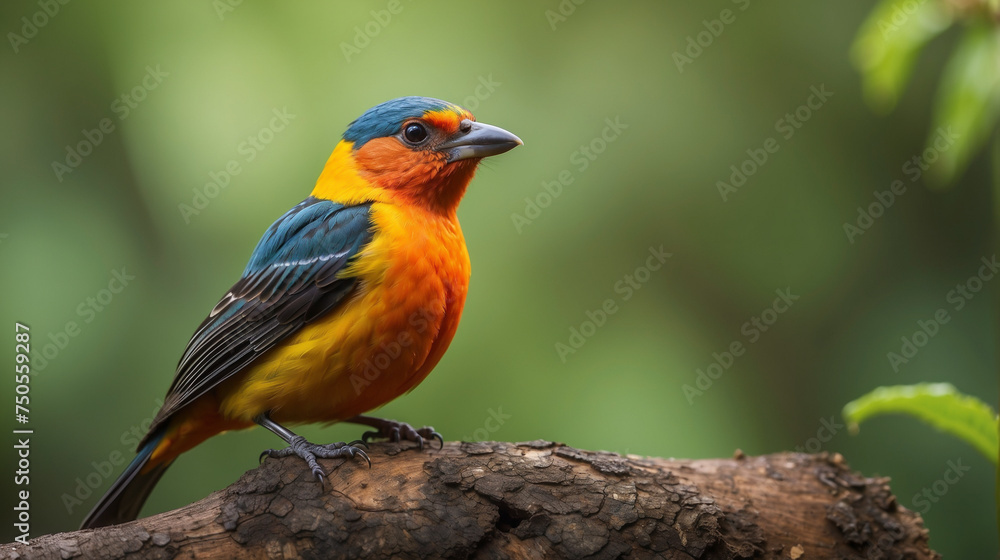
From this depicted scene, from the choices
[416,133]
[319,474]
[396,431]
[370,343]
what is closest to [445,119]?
[416,133]

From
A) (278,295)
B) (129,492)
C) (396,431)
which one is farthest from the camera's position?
(396,431)

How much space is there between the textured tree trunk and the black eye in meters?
1.71

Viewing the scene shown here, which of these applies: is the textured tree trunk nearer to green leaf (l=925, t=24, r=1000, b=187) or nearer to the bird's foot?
the bird's foot

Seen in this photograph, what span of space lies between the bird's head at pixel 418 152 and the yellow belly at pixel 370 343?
1.08ft

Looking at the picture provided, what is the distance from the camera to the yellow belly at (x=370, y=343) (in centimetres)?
375

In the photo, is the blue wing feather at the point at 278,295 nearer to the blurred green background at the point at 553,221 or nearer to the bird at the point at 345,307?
the bird at the point at 345,307

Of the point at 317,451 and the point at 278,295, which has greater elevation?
A: the point at 278,295

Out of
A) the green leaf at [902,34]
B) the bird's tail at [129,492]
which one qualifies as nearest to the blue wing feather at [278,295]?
the bird's tail at [129,492]

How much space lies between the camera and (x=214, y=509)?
11.1 ft

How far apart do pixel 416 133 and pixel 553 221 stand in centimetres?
230

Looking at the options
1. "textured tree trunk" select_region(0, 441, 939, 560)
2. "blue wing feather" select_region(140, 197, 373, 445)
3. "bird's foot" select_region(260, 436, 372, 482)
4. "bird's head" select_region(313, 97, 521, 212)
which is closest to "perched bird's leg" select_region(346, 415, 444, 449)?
"textured tree trunk" select_region(0, 441, 939, 560)

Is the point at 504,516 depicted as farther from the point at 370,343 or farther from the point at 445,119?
the point at 445,119

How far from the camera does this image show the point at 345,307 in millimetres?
3842

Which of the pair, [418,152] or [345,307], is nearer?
[345,307]
